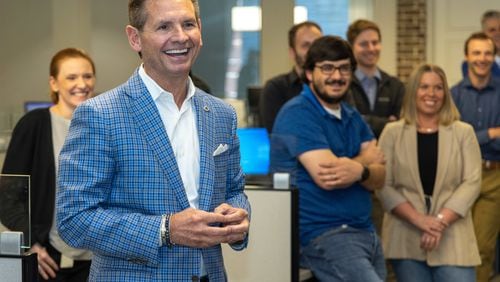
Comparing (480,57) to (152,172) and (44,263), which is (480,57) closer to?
(44,263)

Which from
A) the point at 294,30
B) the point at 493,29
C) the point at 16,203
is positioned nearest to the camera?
the point at 16,203

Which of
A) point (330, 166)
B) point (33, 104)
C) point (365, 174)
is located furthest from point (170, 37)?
point (33, 104)

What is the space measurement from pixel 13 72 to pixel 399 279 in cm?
213

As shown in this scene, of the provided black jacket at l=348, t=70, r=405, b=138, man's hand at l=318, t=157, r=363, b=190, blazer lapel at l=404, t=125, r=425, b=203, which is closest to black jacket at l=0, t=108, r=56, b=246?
man's hand at l=318, t=157, r=363, b=190

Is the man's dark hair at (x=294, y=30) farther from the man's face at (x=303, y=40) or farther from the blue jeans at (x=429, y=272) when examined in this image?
the blue jeans at (x=429, y=272)

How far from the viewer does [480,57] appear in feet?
18.0

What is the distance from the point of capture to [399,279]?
4.57 metres

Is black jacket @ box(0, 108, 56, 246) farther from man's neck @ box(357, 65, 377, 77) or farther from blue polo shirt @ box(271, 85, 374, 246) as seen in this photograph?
man's neck @ box(357, 65, 377, 77)

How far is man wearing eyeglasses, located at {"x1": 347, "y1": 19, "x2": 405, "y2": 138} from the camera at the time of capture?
526 centimetres

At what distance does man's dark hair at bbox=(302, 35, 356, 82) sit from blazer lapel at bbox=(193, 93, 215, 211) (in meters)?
1.75

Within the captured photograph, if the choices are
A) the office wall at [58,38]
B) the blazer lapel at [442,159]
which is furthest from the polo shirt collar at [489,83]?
the office wall at [58,38]

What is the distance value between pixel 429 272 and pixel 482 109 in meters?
1.21

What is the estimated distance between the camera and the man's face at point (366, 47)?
5449 mm

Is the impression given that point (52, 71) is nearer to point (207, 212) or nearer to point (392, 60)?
point (207, 212)
